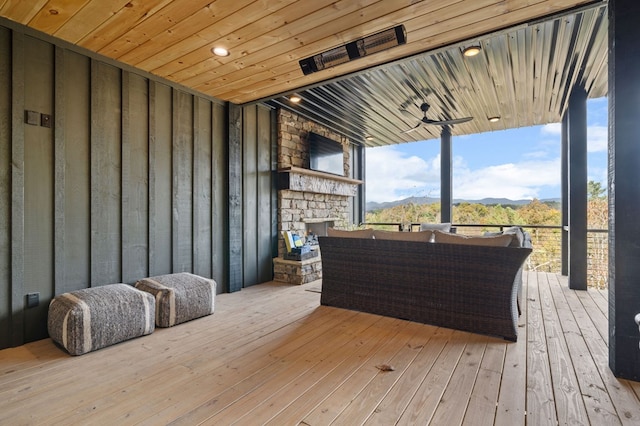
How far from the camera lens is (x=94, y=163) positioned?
9.21 feet

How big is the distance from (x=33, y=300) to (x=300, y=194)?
11.6 feet

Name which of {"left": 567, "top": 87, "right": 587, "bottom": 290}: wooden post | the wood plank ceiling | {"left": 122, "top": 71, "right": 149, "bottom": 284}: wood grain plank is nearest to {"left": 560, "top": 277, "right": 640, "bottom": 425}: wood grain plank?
{"left": 567, "top": 87, "right": 587, "bottom": 290}: wooden post

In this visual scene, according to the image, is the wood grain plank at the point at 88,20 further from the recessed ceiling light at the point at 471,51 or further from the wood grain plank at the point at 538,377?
the wood grain plank at the point at 538,377

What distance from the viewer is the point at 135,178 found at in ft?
10.2

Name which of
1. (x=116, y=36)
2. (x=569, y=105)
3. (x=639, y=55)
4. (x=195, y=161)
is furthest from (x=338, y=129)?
(x=639, y=55)

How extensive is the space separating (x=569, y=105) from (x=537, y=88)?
65cm

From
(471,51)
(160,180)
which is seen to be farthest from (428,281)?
(160,180)

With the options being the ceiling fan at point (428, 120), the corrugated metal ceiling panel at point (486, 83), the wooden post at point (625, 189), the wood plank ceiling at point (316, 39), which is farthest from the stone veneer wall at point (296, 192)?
the wooden post at point (625, 189)

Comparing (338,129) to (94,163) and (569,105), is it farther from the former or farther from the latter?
(94,163)

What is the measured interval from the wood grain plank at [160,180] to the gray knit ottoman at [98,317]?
0.71 m

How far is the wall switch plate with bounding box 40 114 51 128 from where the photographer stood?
8.24 ft

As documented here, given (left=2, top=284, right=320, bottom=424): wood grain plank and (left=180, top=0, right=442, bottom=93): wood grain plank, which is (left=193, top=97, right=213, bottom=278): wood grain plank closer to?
(left=180, top=0, right=442, bottom=93): wood grain plank

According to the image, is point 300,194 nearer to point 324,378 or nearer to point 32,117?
point 32,117

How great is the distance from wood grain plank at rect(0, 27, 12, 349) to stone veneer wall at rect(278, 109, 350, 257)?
3.05 meters
